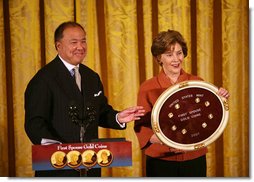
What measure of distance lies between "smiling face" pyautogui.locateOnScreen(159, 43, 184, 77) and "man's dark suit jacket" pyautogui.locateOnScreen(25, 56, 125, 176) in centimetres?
39

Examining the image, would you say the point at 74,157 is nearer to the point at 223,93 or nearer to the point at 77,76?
the point at 77,76

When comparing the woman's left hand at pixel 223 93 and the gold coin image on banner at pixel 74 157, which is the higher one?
the woman's left hand at pixel 223 93

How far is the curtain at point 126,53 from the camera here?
2.04m

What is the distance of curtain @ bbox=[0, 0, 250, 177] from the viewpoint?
80.1 inches

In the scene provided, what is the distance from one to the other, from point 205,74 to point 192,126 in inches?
12.4

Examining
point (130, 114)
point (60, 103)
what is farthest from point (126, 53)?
point (60, 103)

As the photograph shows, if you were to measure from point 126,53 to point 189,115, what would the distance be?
1.71ft

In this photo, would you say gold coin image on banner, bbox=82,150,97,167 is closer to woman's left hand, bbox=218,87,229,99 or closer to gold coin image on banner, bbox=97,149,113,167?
gold coin image on banner, bbox=97,149,113,167

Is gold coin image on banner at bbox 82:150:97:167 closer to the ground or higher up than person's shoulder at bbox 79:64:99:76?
closer to the ground

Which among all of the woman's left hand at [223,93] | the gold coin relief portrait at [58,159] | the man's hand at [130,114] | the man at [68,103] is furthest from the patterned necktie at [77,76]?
the woman's left hand at [223,93]

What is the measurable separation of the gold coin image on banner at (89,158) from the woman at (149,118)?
0.28m

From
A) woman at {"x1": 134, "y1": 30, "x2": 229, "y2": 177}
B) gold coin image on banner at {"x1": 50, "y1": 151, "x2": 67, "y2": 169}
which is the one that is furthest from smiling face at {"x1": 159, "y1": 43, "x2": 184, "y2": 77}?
gold coin image on banner at {"x1": 50, "y1": 151, "x2": 67, "y2": 169}

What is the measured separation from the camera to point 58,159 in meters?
2.01

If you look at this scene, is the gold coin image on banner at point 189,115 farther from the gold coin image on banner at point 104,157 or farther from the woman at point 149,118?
the gold coin image on banner at point 104,157
